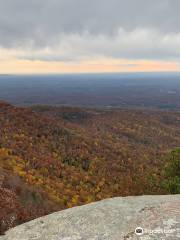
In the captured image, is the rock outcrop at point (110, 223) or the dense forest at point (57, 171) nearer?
the rock outcrop at point (110, 223)

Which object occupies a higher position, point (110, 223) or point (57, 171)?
point (110, 223)

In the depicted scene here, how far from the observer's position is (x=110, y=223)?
33.0 feet

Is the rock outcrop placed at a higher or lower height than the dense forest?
higher

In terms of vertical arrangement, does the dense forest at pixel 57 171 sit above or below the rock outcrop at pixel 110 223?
below

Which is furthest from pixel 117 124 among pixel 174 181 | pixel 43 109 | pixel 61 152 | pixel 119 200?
pixel 119 200

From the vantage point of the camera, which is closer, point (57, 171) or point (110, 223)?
point (110, 223)

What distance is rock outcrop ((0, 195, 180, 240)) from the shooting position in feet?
30.4

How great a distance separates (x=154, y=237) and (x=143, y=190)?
19.6 meters

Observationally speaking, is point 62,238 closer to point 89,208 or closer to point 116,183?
point 89,208

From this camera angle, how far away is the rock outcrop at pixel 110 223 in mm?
9258

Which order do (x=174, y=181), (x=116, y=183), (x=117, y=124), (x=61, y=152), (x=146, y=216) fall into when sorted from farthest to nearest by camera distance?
1. (x=117, y=124)
2. (x=61, y=152)
3. (x=116, y=183)
4. (x=174, y=181)
5. (x=146, y=216)

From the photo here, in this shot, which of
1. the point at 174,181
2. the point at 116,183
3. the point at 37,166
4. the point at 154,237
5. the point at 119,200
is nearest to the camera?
the point at 154,237

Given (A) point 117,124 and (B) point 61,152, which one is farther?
(A) point 117,124

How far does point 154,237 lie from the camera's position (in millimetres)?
8844
